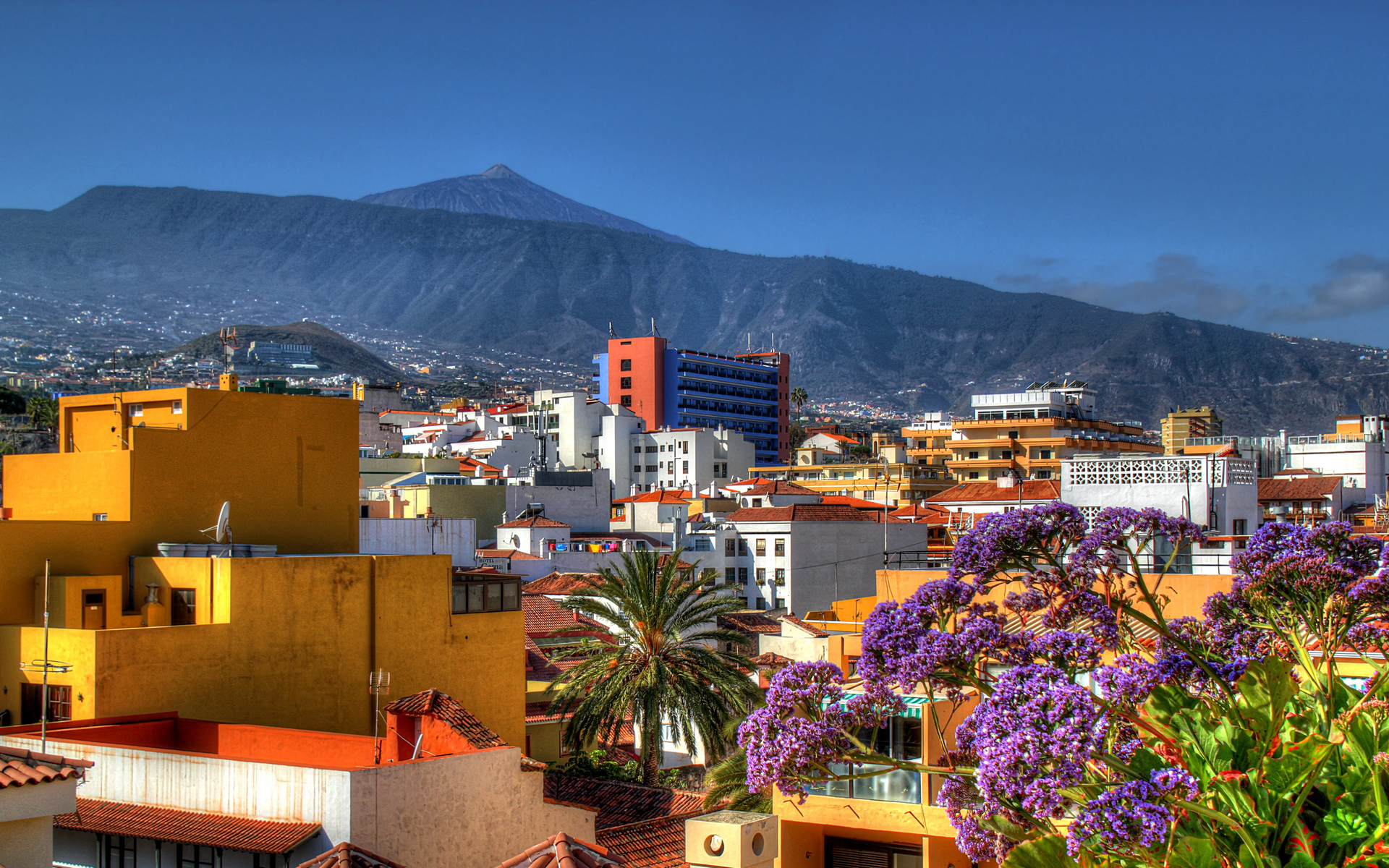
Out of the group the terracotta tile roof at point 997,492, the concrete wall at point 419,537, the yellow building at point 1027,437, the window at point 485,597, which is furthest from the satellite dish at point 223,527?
the yellow building at point 1027,437

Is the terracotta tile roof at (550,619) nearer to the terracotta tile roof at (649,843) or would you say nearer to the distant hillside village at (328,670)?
the distant hillside village at (328,670)

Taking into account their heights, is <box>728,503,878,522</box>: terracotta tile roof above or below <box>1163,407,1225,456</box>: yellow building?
below

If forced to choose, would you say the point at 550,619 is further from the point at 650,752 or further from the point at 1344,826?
the point at 1344,826

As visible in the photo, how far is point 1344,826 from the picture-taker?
7766 millimetres

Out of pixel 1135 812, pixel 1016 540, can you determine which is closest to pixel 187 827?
pixel 1016 540

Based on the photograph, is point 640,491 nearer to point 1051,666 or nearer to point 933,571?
point 933,571

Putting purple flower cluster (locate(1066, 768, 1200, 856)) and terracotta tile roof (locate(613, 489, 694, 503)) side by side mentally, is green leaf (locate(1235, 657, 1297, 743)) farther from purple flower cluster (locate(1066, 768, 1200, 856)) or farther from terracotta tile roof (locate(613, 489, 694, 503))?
terracotta tile roof (locate(613, 489, 694, 503))

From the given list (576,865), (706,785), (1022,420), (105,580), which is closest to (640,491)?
(1022,420)

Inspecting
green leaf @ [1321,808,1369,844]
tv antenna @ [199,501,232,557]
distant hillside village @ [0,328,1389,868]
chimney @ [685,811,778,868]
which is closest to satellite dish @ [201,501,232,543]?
tv antenna @ [199,501,232,557]

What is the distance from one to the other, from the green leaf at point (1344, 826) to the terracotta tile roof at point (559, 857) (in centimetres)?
706

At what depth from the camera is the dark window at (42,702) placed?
18594mm

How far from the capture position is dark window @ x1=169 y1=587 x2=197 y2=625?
67.4 feet

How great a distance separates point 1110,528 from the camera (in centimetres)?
970

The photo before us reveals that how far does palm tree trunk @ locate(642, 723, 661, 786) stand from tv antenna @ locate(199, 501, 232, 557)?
8.89 meters
